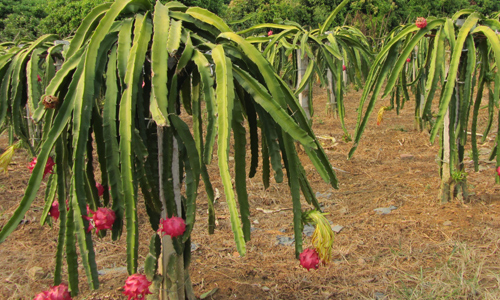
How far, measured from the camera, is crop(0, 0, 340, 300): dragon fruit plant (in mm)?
1306

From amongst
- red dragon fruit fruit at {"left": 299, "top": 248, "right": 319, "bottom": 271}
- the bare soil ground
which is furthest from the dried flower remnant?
the bare soil ground

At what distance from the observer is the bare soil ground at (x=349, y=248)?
7.60 ft

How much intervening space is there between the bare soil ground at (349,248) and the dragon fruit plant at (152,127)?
2.91 ft

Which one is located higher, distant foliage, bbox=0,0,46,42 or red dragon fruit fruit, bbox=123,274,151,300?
distant foliage, bbox=0,0,46,42

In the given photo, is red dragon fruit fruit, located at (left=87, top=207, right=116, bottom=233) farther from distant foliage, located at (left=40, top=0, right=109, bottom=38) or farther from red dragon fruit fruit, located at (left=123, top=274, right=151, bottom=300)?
distant foliage, located at (left=40, top=0, right=109, bottom=38)

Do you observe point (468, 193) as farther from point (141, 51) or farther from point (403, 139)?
point (141, 51)

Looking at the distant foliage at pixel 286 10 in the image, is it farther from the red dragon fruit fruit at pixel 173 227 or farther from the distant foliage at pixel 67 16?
the red dragon fruit fruit at pixel 173 227

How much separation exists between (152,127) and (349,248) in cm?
178

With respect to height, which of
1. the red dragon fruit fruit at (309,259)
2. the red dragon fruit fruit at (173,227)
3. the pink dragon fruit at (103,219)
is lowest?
the red dragon fruit fruit at (309,259)

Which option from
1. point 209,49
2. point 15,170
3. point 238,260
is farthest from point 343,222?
point 15,170

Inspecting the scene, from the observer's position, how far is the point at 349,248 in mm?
2838

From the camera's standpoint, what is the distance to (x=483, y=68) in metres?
2.76

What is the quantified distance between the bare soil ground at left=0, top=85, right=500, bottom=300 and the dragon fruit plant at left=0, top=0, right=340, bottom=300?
89cm

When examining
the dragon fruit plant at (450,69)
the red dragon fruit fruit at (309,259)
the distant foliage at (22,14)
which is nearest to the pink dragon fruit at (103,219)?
the red dragon fruit fruit at (309,259)
